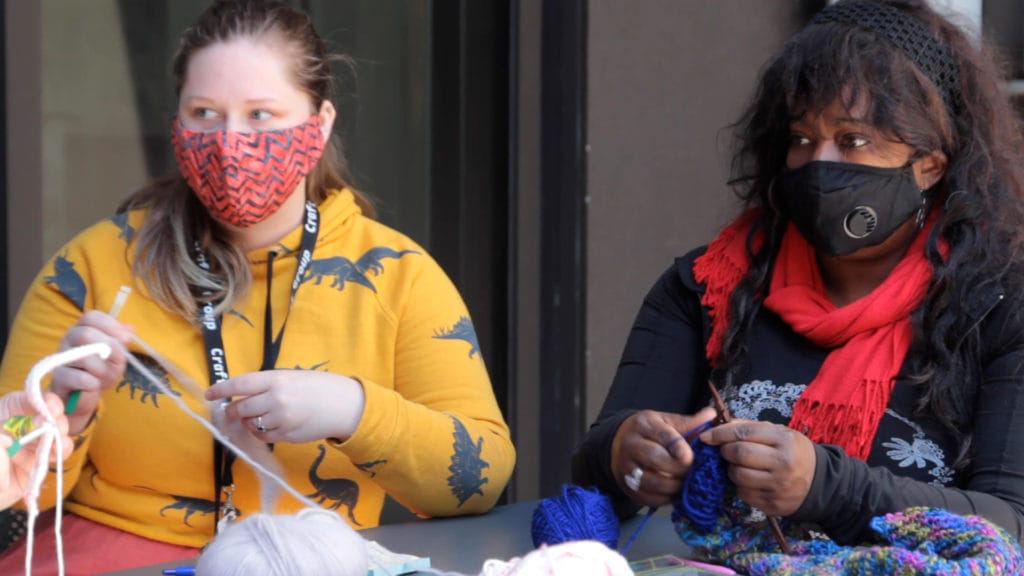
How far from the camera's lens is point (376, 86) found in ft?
11.7

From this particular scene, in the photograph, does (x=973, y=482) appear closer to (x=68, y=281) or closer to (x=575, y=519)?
(x=575, y=519)

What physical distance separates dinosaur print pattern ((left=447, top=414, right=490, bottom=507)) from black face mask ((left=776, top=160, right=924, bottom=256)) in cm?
62

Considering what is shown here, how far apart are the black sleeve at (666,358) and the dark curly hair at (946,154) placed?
0.27 ft

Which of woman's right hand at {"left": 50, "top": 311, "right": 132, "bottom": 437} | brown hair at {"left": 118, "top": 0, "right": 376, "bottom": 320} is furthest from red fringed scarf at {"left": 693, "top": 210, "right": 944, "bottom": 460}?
woman's right hand at {"left": 50, "top": 311, "right": 132, "bottom": 437}

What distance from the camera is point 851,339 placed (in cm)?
196

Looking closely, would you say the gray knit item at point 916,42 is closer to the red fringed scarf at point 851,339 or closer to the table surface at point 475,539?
the red fringed scarf at point 851,339

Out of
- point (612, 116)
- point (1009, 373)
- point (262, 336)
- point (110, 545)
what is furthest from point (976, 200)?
point (612, 116)

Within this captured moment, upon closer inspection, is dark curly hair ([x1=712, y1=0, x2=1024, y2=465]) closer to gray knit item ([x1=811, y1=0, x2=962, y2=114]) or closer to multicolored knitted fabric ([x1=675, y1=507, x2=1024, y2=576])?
gray knit item ([x1=811, y1=0, x2=962, y2=114])

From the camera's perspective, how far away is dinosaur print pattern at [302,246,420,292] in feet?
7.00

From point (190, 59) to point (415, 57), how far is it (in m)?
1.52

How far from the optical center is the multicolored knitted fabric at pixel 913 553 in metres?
1.43

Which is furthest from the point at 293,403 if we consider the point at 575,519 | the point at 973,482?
the point at 973,482

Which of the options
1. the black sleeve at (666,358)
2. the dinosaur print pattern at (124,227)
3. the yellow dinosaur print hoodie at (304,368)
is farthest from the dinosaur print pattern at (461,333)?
the dinosaur print pattern at (124,227)

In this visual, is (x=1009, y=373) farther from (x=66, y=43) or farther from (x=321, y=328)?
(x=66, y=43)
